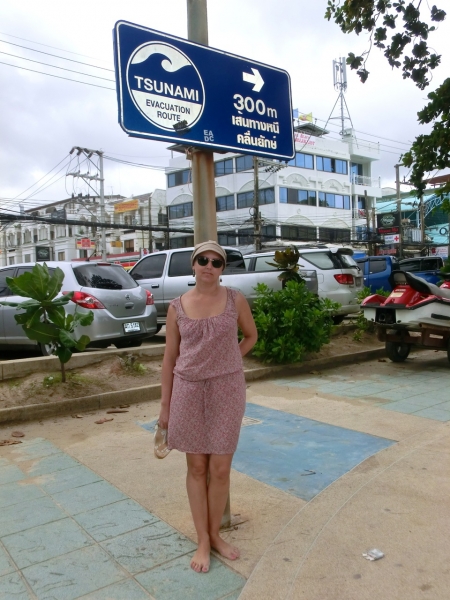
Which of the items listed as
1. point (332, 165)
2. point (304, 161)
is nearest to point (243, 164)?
point (304, 161)

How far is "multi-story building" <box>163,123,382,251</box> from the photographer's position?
43.5 metres

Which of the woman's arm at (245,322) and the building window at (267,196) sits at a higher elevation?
the building window at (267,196)

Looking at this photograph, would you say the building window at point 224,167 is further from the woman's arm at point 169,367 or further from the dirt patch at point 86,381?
the woman's arm at point 169,367

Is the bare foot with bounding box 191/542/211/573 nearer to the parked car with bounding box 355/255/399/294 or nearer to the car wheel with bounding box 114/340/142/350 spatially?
the car wheel with bounding box 114/340/142/350

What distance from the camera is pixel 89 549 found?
2996 millimetres

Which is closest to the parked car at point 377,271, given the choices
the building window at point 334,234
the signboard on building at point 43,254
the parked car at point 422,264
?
the parked car at point 422,264

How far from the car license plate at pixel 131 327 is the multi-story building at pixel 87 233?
38951 mm

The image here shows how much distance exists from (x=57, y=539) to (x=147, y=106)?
2.62m

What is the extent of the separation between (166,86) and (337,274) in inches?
326

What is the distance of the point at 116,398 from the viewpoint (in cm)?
623

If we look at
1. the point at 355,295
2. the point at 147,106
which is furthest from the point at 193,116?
the point at 355,295

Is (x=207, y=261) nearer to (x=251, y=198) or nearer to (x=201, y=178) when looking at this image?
(x=201, y=178)

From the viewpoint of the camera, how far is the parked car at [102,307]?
25.1 ft

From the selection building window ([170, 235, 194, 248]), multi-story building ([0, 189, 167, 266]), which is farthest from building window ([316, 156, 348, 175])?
multi-story building ([0, 189, 167, 266])
